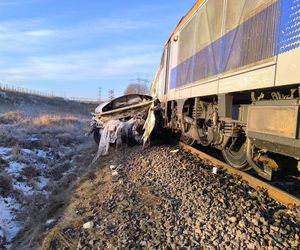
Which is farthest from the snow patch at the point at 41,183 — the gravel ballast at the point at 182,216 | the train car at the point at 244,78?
the train car at the point at 244,78

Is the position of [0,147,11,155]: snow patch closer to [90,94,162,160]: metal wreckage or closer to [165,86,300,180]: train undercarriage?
[90,94,162,160]: metal wreckage

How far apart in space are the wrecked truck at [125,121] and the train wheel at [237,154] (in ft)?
13.5

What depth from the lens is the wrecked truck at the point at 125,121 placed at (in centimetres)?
1227

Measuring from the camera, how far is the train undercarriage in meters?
4.48

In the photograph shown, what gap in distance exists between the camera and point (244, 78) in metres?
5.41

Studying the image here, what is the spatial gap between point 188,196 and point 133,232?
123 centimetres

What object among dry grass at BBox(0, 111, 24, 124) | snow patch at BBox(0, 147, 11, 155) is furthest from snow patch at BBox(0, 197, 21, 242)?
dry grass at BBox(0, 111, 24, 124)

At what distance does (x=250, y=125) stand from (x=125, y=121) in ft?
26.8

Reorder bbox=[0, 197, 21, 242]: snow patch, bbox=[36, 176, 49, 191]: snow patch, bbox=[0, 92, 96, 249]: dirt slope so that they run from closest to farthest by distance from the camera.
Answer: bbox=[0, 92, 96, 249]: dirt slope, bbox=[0, 197, 21, 242]: snow patch, bbox=[36, 176, 49, 191]: snow patch

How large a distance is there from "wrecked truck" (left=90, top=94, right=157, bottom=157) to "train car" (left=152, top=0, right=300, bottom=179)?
2468mm

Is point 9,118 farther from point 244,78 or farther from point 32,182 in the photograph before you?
point 244,78

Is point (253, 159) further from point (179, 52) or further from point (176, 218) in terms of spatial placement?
point (179, 52)

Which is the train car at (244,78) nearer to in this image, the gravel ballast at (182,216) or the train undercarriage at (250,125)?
the train undercarriage at (250,125)

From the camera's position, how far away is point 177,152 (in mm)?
9781
